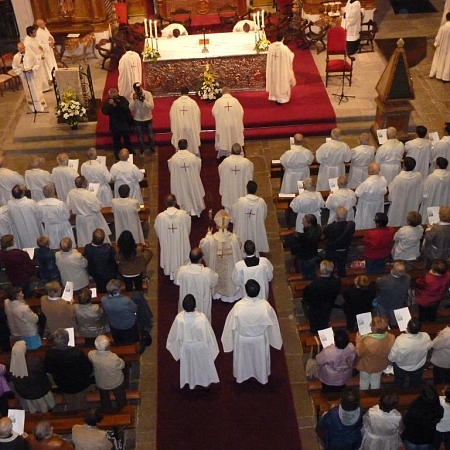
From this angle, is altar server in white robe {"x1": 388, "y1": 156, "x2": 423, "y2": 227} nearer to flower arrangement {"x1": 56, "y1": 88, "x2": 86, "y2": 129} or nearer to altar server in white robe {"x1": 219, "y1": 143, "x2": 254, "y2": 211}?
altar server in white robe {"x1": 219, "y1": 143, "x2": 254, "y2": 211}

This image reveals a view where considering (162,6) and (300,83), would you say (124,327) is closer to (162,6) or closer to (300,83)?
(300,83)

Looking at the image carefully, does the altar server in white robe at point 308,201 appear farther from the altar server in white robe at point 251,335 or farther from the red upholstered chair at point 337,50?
the red upholstered chair at point 337,50

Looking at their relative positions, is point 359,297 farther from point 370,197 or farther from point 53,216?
point 53,216

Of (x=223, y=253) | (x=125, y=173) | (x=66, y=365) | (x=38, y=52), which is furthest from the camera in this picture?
(x=38, y=52)

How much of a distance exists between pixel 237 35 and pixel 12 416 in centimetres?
1137

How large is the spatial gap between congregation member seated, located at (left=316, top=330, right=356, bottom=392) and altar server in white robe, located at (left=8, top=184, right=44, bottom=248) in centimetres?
510

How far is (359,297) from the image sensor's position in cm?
887

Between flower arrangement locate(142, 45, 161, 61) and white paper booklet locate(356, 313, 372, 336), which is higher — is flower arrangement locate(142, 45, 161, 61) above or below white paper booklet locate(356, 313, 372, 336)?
above

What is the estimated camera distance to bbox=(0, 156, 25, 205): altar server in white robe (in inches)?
463

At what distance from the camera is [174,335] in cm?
869

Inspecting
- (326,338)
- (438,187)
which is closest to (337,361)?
(326,338)

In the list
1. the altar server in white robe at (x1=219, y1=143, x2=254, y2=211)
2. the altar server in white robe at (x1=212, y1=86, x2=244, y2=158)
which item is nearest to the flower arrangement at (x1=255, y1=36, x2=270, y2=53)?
the altar server in white robe at (x1=212, y1=86, x2=244, y2=158)

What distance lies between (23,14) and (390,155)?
10.8 meters

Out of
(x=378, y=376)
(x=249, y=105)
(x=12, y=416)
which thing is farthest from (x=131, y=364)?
(x=249, y=105)
